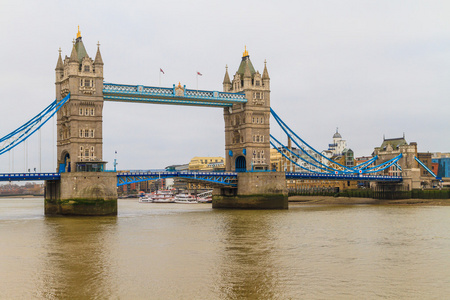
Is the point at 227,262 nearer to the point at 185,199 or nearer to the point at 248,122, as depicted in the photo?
the point at 248,122

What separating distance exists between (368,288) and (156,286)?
8889mm

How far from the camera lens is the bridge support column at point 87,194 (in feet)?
204

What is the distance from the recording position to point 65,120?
68438mm

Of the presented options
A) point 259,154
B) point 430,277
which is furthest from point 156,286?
point 259,154

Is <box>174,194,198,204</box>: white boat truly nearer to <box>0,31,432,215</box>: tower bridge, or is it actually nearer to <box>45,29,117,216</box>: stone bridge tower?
<box>0,31,432,215</box>: tower bridge

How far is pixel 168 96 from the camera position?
72.1 metres

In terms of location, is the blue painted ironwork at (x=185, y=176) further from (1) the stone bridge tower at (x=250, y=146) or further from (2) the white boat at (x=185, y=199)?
(2) the white boat at (x=185, y=199)

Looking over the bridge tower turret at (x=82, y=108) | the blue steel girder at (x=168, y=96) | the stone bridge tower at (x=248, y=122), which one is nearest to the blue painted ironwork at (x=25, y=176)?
the bridge tower turret at (x=82, y=108)

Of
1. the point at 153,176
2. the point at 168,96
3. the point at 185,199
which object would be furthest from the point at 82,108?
the point at 185,199

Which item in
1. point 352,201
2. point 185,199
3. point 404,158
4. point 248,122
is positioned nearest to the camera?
point 248,122

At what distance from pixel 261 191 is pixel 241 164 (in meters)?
8.02

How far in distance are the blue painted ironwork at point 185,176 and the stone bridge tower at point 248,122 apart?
3554 mm

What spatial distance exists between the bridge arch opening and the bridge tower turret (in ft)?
72.5

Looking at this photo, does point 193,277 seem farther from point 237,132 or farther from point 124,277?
point 237,132
